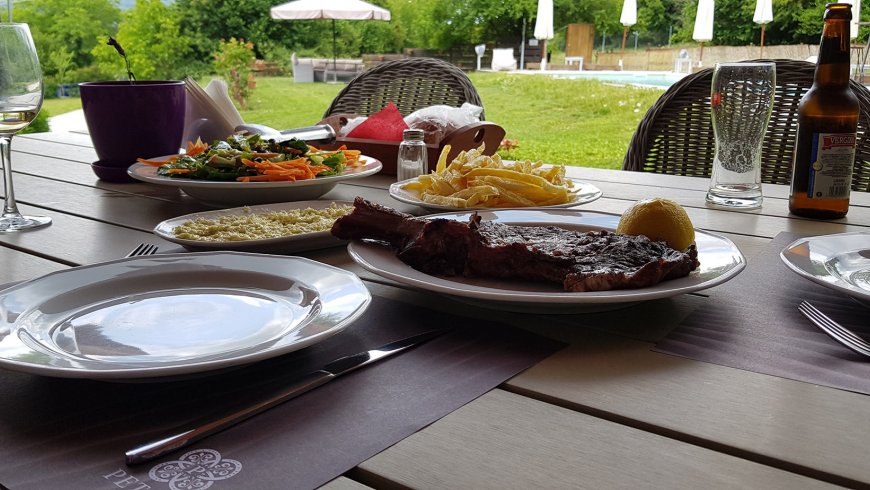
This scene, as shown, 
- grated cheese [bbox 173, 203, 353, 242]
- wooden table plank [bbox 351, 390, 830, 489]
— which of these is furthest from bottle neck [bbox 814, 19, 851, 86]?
wooden table plank [bbox 351, 390, 830, 489]

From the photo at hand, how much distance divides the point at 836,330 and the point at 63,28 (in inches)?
553

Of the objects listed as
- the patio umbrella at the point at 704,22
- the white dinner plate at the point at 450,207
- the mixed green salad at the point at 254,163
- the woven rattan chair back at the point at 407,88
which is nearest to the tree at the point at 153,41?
the patio umbrella at the point at 704,22

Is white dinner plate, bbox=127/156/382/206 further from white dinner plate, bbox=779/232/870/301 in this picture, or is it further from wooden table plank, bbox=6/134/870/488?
white dinner plate, bbox=779/232/870/301

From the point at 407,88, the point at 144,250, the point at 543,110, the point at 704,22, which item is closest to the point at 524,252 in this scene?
the point at 144,250

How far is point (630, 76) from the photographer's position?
539 inches

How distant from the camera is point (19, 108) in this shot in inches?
43.6

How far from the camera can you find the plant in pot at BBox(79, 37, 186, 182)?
148 centimetres

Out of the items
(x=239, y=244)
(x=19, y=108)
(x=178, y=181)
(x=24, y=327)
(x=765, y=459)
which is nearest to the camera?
(x=765, y=459)

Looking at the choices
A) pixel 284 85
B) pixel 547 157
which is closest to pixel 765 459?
pixel 547 157

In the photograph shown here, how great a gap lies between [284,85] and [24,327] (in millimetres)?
13773

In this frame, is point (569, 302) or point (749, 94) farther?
point (749, 94)

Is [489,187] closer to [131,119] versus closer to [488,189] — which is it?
[488,189]

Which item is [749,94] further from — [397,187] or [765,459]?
[765,459]

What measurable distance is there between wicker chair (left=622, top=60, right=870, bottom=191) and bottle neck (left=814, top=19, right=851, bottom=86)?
0.81 m
